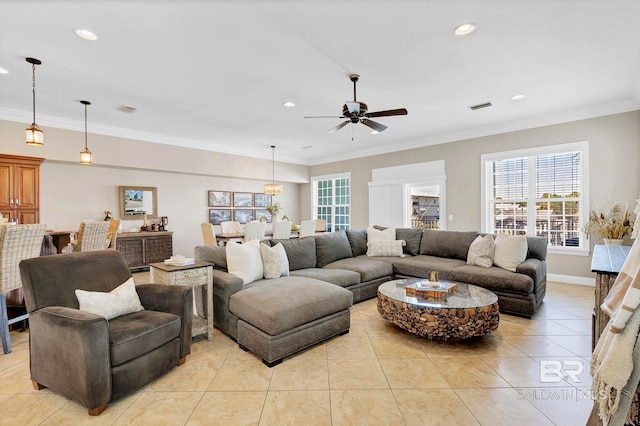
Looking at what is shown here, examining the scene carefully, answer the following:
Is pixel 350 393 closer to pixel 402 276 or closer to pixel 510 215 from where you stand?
pixel 402 276

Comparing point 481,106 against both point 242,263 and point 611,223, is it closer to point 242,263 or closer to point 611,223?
point 611,223

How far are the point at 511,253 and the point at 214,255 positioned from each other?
3.72 meters

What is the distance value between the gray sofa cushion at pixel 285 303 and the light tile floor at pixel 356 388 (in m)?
0.34

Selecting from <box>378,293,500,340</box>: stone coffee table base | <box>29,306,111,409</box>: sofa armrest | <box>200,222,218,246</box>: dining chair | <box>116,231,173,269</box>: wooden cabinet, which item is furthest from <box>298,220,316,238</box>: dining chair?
<box>29,306,111,409</box>: sofa armrest

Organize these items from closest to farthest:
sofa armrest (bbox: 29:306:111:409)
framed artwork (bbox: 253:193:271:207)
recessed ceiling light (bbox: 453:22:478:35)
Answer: sofa armrest (bbox: 29:306:111:409), recessed ceiling light (bbox: 453:22:478:35), framed artwork (bbox: 253:193:271:207)

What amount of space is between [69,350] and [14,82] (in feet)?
12.2

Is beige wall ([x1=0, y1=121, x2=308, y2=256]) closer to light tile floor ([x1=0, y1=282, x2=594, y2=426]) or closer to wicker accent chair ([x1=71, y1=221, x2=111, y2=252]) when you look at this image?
wicker accent chair ([x1=71, y1=221, x2=111, y2=252])

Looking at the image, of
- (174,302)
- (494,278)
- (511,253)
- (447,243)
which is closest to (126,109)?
(174,302)

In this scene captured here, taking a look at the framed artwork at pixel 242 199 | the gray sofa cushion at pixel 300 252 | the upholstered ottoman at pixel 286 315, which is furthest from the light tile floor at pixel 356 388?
the framed artwork at pixel 242 199

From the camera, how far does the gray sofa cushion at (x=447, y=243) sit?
469cm

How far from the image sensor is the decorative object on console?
14.2 feet

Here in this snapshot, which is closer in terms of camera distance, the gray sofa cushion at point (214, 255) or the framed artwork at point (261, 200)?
the gray sofa cushion at point (214, 255)

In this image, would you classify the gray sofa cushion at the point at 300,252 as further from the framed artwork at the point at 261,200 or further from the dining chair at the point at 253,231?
the framed artwork at the point at 261,200

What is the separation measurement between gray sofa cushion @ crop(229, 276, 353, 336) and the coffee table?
0.55 m
